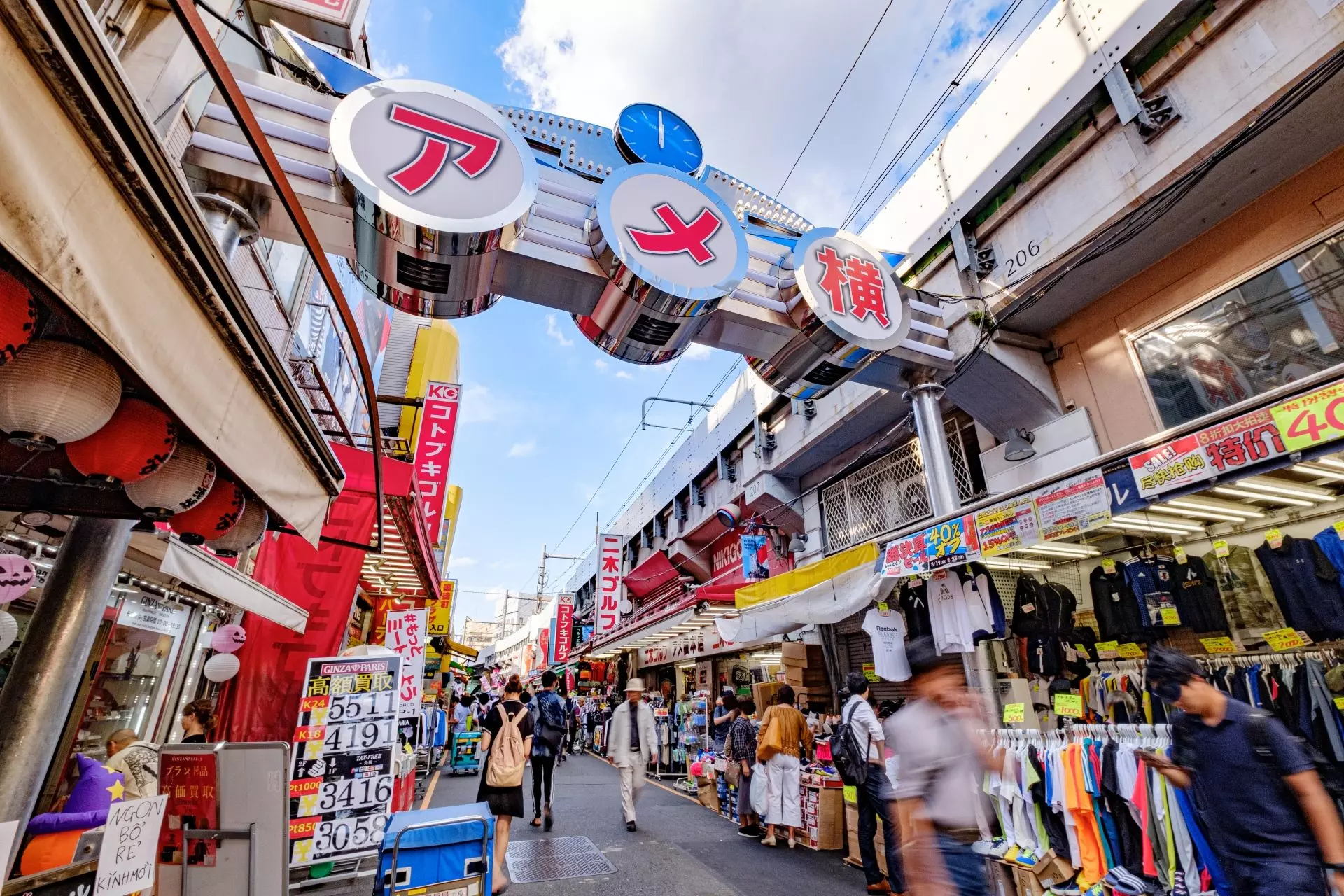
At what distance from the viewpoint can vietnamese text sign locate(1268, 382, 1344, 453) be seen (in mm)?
3758

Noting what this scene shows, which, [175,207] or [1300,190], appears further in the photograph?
[1300,190]

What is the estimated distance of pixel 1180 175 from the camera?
19.4ft

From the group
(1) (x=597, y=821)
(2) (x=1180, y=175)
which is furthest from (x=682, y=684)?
(2) (x=1180, y=175)

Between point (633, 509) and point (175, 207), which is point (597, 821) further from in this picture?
point (633, 509)

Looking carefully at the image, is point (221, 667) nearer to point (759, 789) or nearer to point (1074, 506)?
point (759, 789)

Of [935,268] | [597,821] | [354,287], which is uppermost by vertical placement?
[354,287]

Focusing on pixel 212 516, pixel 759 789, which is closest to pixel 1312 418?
pixel 212 516

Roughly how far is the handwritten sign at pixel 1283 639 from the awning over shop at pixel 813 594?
3198mm

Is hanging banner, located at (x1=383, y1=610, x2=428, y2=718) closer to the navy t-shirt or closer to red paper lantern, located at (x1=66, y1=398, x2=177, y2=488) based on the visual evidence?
red paper lantern, located at (x1=66, y1=398, x2=177, y2=488)

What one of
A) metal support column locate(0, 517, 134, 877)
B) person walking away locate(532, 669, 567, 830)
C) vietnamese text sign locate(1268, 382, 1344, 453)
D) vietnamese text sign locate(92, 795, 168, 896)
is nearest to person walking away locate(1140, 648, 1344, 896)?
vietnamese text sign locate(1268, 382, 1344, 453)

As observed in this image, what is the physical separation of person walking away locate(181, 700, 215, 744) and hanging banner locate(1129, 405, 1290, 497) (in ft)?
29.2

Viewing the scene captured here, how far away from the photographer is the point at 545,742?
8875mm

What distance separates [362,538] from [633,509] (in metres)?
18.0

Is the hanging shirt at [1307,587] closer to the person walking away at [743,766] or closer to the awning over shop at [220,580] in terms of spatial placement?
the person walking away at [743,766]
